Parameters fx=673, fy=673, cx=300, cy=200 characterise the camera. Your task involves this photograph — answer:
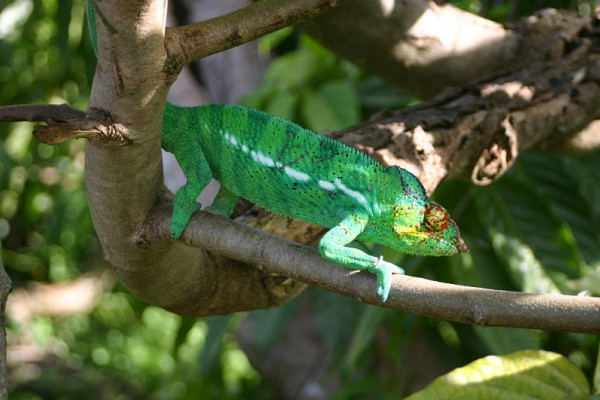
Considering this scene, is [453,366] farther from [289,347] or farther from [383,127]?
[383,127]

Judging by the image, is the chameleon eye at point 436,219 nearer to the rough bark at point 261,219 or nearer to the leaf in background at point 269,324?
the rough bark at point 261,219

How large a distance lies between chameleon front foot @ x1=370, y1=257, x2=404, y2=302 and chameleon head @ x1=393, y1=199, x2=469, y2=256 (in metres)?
0.12

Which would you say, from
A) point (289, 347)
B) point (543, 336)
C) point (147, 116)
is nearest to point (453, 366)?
point (543, 336)

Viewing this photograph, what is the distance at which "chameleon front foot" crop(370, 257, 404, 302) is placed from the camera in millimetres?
928

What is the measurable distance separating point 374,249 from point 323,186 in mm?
528

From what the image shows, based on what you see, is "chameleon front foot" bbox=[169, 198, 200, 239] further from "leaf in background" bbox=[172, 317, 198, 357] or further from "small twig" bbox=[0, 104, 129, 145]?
"leaf in background" bbox=[172, 317, 198, 357]

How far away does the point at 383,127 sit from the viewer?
1.39 metres

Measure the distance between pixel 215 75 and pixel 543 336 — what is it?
1.85m

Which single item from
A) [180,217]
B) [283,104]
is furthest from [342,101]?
[180,217]

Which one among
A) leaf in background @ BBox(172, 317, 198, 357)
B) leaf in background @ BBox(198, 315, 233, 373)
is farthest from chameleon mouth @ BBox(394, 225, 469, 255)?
leaf in background @ BBox(172, 317, 198, 357)

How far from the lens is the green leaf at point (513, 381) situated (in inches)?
44.4

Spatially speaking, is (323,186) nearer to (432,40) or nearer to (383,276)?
(383,276)

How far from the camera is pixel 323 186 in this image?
1129mm

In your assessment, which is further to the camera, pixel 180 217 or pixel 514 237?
pixel 514 237
